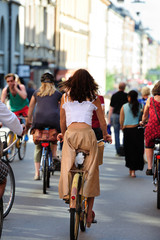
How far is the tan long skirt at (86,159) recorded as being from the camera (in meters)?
6.45

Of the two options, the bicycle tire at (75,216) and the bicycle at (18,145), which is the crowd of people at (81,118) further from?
the bicycle at (18,145)

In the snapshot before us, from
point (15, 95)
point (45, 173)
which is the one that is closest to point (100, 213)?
point (45, 173)

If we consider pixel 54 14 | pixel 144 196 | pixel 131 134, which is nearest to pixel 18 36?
pixel 54 14

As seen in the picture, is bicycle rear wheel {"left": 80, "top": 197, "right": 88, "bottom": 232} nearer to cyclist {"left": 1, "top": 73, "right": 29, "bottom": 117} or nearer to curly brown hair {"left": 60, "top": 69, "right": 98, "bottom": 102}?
curly brown hair {"left": 60, "top": 69, "right": 98, "bottom": 102}

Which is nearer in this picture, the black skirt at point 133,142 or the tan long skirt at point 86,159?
the tan long skirt at point 86,159

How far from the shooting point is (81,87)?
6.62 metres

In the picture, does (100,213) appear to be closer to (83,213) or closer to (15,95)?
(83,213)

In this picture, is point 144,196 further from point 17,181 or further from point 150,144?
point 17,181

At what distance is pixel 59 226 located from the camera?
7.35m

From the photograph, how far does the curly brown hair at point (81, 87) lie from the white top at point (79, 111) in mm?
52

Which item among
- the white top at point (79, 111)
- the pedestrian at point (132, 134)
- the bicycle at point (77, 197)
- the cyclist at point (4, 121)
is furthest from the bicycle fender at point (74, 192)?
the pedestrian at point (132, 134)

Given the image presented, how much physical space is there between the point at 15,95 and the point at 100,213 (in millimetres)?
6104

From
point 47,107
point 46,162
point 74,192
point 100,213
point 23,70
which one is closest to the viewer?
point 74,192

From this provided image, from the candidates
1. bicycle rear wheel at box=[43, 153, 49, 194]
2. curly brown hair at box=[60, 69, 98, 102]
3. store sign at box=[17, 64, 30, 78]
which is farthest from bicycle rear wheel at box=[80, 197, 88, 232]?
store sign at box=[17, 64, 30, 78]
